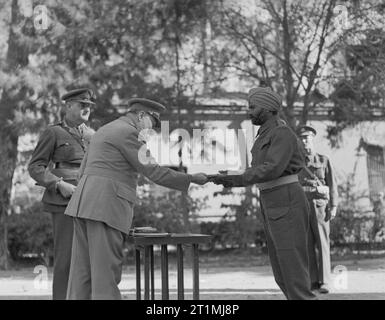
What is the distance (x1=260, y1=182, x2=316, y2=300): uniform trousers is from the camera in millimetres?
5625

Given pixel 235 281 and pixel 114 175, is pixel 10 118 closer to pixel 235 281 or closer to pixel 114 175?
pixel 235 281

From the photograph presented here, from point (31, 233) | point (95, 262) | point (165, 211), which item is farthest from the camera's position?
point (165, 211)

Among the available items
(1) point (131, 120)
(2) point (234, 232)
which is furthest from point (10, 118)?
(1) point (131, 120)

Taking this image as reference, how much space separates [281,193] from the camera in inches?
229

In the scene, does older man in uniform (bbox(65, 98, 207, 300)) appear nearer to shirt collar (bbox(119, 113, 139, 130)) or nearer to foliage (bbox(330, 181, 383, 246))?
shirt collar (bbox(119, 113, 139, 130))

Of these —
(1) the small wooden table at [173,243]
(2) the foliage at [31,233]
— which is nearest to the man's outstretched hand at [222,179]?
(1) the small wooden table at [173,243]

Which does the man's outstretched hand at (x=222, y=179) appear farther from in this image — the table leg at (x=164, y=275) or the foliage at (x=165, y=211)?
the foliage at (x=165, y=211)

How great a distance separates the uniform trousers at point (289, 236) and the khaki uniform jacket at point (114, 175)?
0.80m

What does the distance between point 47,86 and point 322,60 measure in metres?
5.46

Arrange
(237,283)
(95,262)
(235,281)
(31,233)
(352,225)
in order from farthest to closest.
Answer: (352,225) < (31,233) < (235,281) < (237,283) < (95,262)

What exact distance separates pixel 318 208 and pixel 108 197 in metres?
4.22

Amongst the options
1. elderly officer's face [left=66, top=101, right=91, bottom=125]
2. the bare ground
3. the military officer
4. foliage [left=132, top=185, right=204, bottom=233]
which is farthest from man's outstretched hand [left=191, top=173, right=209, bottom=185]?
foliage [left=132, top=185, right=204, bottom=233]
